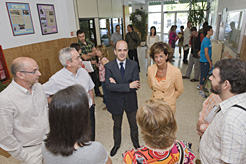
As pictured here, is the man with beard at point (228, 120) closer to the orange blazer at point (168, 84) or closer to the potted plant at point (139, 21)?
the orange blazer at point (168, 84)

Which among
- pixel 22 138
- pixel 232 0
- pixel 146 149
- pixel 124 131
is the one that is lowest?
pixel 124 131

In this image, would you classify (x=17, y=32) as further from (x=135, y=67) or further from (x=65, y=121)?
(x=65, y=121)

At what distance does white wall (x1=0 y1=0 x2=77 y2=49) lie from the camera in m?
3.08

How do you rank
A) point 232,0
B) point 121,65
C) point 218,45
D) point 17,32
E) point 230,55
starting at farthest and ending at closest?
1. point 218,45
2. point 232,0
3. point 230,55
4. point 17,32
5. point 121,65

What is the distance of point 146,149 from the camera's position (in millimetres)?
1119

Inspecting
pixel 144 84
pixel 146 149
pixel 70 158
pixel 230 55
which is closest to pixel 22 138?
pixel 70 158

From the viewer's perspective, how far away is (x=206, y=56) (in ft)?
12.7

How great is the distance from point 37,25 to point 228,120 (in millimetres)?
4263

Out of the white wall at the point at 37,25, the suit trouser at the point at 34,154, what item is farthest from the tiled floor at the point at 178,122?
the white wall at the point at 37,25

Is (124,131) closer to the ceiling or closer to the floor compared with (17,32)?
closer to the floor

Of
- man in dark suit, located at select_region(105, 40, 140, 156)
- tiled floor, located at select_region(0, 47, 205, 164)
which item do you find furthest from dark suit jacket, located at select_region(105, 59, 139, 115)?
tiled floor, located at select_region(0, 47, 205, 164)

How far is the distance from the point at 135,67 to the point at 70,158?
1.46 meters

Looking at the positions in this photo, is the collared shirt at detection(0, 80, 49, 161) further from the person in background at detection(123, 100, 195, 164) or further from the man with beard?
the man with beard

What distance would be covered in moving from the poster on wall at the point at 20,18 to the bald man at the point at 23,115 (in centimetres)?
235
